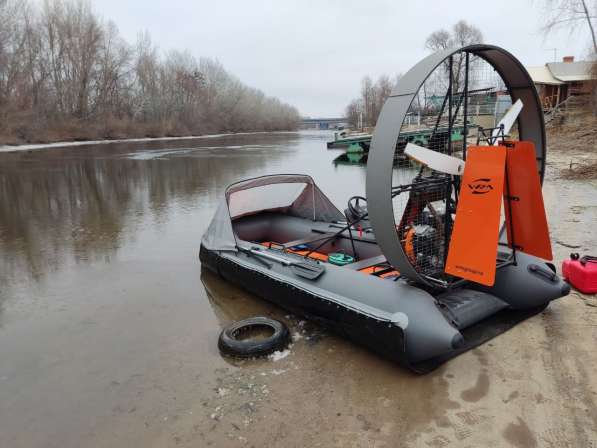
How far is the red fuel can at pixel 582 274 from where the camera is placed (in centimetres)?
447

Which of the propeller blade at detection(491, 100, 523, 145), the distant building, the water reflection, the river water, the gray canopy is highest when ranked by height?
the distant building

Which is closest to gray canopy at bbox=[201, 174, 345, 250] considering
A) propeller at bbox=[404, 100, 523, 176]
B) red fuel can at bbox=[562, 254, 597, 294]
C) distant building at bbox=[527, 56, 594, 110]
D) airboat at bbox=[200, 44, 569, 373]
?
airboat at bbox=[200, 44, 569, 373]

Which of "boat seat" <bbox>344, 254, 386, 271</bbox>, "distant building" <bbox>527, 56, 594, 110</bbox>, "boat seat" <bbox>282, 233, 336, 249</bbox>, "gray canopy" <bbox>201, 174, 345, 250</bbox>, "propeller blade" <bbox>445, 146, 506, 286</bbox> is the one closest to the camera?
"propeller blade" <bbox>445, 146, 506, 286</bbox>

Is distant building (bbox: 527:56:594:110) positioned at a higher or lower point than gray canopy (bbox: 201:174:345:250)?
higher

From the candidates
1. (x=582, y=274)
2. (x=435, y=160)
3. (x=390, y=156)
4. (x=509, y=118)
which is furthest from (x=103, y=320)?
(x=582, y=274)

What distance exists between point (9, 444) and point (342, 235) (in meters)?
3.80

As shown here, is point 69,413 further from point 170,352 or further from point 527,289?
point 527,289

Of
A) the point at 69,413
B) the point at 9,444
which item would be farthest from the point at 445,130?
the point at 9,444

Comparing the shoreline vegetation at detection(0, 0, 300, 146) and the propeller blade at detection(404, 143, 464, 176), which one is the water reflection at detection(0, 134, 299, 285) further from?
the shoreline vegetation at detection(0, 0, 300, 146)

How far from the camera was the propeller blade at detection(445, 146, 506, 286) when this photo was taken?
3197 mm

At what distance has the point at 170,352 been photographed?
13.6 feet

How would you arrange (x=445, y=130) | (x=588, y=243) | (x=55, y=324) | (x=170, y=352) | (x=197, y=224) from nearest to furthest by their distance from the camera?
1. (x=445, y=130)
2. (x=170, y=352)
3. (x=55, y=324)
4. (x=588, y=243)
5. (x=197, y=224)

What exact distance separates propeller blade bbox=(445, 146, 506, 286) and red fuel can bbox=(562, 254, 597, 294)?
1951mm

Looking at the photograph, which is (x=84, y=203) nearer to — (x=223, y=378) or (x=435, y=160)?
(x=223, y=378)
